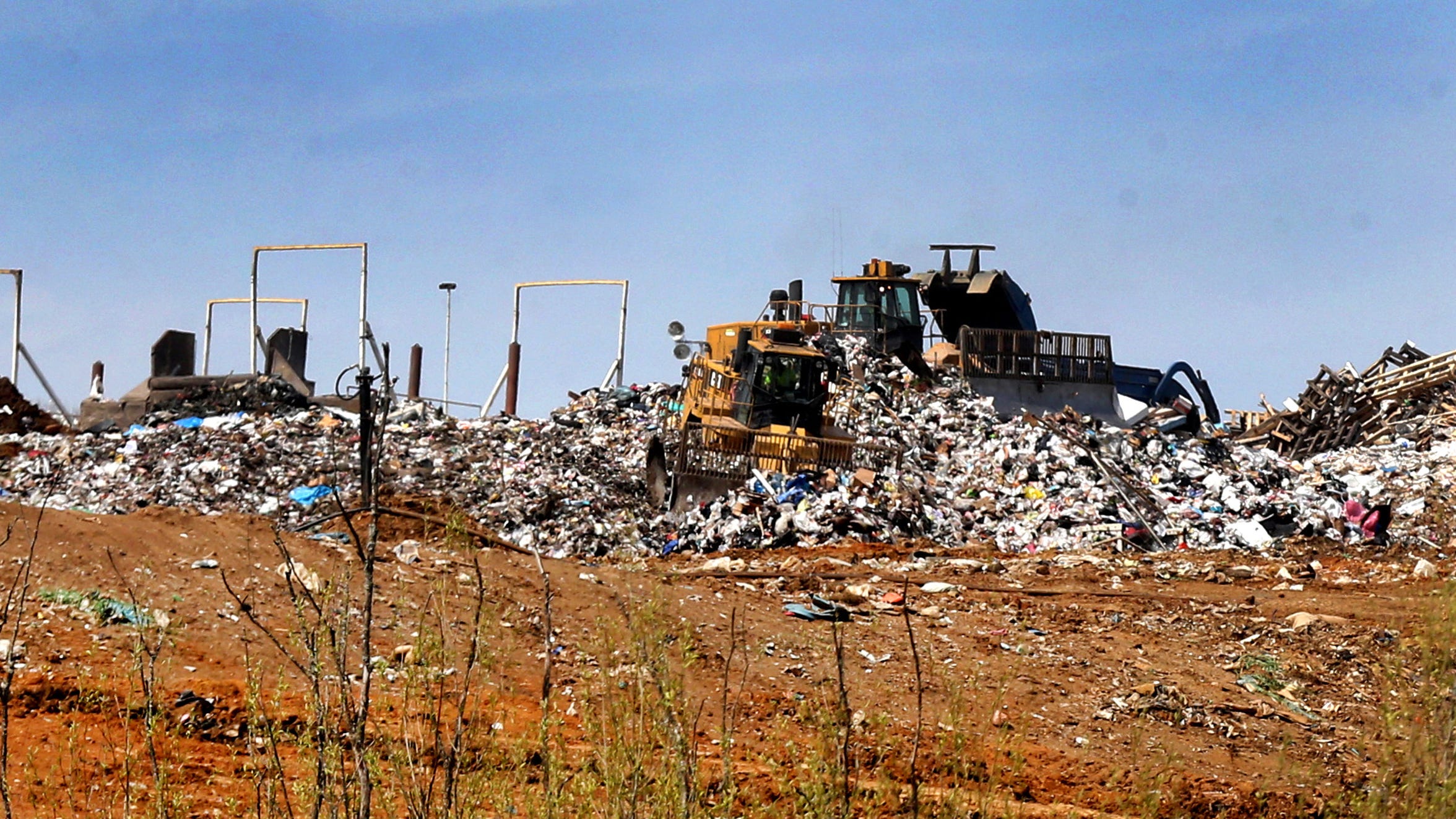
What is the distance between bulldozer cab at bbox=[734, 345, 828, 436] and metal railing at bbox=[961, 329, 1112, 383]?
5806 millimetres

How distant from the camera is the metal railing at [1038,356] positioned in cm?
2091

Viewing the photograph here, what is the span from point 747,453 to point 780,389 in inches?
38.6

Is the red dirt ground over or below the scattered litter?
below

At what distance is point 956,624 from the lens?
854 centimetres

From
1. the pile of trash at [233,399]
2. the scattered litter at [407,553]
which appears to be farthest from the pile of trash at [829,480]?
the scattered litter at [407,553]

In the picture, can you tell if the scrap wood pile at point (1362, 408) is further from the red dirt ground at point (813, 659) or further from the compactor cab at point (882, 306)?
the red dirt ground at point (813, 659)

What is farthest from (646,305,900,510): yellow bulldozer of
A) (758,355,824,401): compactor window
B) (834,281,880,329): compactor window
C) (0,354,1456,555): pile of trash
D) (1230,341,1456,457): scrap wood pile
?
(1230,341,1456,457): scrap wood pile

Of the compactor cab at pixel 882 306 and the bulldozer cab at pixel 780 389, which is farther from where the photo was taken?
the compactor cab at pixel 882 306

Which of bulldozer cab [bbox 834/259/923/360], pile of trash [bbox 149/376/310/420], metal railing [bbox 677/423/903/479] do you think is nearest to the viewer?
metal railing [bbox 677/423/903/479]

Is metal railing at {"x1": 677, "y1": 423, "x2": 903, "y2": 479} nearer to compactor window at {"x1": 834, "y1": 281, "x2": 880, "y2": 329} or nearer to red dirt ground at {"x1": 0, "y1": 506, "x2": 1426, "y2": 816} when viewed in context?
red dirt ground at {"x1": 0, "y1": 506, "x2": 1426, "y2": 816}

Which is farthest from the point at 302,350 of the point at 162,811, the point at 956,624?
the point at 162,811

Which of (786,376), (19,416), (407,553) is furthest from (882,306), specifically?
(407,553)

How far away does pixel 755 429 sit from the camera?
1538 centimetres

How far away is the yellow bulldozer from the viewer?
15.0 meters
